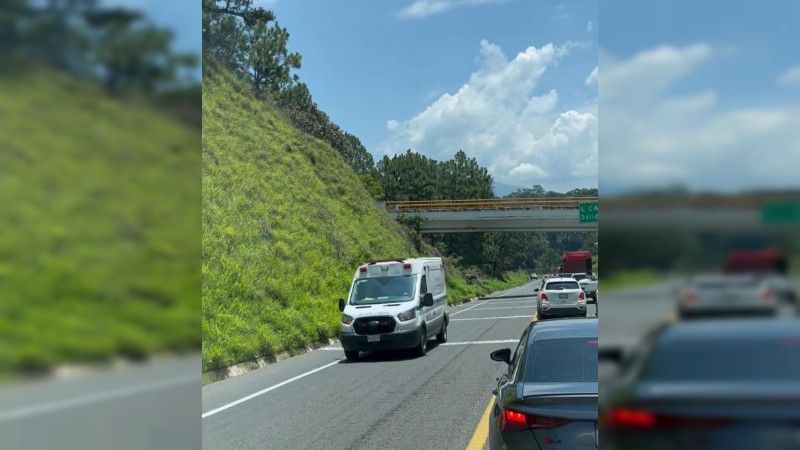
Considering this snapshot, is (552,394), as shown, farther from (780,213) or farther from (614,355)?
(780,213)

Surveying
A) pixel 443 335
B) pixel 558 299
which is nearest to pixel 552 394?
pixel 443 335

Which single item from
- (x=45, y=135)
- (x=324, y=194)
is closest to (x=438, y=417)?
(x=324, y=194)

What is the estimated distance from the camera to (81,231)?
1.16m

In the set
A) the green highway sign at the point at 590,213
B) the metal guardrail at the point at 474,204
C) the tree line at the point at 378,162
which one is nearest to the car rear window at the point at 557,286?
the tree line at the point at 378,162

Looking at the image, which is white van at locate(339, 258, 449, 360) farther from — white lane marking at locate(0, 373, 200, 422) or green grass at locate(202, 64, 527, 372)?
white lane marking at locate(0, 373, 200, 422)

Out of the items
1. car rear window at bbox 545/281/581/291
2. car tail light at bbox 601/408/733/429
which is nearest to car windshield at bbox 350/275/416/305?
car rear window at bbox 545/281/581/291

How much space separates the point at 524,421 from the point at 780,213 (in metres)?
2.88

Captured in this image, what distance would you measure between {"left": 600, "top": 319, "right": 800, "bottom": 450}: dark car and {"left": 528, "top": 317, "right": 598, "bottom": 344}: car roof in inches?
99.1

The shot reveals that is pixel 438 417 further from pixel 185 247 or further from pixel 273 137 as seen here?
pixel 273 137

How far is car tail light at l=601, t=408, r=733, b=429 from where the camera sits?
2.39 ft

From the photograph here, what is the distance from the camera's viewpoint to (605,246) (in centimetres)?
96

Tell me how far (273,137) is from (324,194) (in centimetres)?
120

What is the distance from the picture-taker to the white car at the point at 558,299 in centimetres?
1131

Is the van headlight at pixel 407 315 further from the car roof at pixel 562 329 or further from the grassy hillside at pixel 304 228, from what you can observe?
the car roof at pixel 562 329
